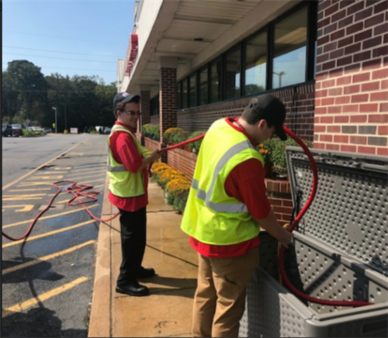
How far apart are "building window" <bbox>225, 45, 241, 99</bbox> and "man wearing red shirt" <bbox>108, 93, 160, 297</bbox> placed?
494 cm

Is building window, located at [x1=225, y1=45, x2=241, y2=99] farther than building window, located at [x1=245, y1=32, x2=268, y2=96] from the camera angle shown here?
Yes

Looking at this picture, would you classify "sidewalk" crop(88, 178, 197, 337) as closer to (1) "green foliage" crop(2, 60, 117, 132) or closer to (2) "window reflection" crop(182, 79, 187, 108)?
(2) "window reflection" crop(182, 79, 187, 108)

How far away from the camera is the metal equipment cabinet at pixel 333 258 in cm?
136

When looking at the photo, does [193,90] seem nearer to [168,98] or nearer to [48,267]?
[168,98]

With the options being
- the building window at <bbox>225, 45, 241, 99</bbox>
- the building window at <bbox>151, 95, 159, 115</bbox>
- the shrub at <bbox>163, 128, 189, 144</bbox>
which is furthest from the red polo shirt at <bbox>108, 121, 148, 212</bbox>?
the building window at <bbox>151, 95, 159, 115</bbox>

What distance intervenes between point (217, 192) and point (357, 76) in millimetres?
1572

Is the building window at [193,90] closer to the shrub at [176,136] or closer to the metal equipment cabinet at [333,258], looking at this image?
the shrub at [176,136]

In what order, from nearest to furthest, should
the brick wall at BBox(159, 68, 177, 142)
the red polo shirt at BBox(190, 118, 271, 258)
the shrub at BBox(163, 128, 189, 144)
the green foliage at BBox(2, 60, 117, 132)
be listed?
the red polo shirt at BBox(190, 118, 271, 258)
the shrub at BBox(163, 128, 189, 144)
the brick wall at BBox(159, 68, 177, 142)
the green foliage at BBox(2, 60, 117, 132)

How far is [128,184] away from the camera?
328 centimetres

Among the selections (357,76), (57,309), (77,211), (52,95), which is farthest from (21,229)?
(52,95)

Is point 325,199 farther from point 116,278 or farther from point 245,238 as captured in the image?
point 116,278

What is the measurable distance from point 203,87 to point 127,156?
802 cm

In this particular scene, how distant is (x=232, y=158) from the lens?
1782 millimetres

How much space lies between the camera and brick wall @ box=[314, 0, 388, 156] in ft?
7.88
